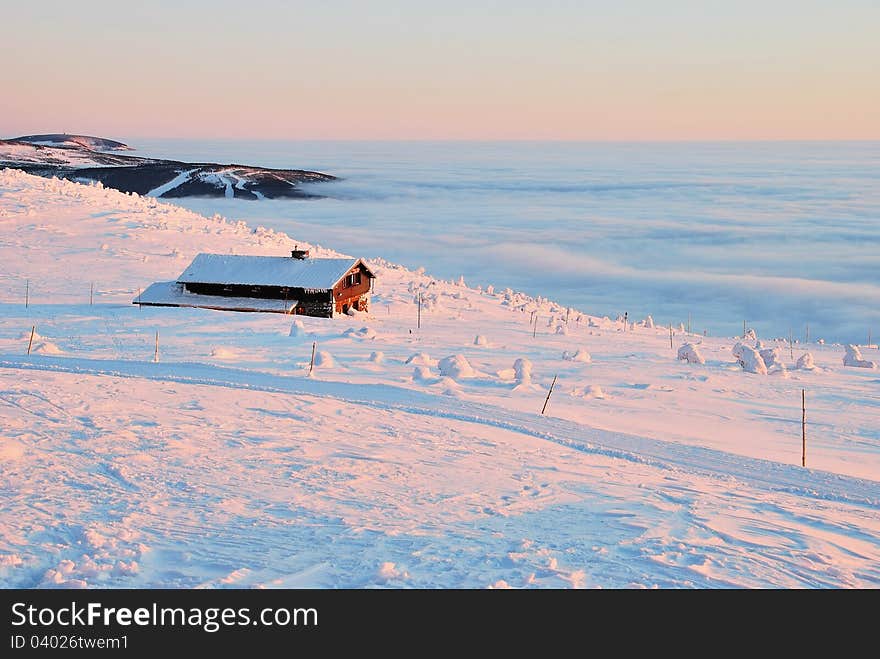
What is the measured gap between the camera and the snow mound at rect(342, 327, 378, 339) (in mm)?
26281

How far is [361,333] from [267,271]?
7039mm

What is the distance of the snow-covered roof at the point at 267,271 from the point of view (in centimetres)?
3156

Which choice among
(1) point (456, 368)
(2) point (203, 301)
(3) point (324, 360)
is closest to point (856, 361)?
(1) point (456, 368)

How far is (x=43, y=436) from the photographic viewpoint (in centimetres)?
1291

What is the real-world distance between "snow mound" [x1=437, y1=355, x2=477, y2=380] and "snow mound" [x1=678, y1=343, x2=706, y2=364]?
24.7 feet

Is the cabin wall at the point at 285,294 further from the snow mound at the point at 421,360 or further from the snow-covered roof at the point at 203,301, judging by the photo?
the snow mound at the point at 421,360

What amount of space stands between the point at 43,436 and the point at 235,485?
3435 mm

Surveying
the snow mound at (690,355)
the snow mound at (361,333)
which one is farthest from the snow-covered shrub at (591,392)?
the snow mound at (361,333)

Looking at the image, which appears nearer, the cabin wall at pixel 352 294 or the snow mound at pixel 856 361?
the snow mound at pixel 856 361

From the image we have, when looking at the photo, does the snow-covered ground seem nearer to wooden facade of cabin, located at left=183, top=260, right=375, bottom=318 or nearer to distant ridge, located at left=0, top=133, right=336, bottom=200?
wooden facade of cabin, located at left=183, top=260, right=375, bottom=318

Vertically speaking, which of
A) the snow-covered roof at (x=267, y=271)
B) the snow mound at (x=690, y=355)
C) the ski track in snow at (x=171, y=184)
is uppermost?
the ski track in snow at (x=171, y=184)

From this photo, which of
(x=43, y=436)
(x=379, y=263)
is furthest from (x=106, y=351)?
(x=379, y=263)

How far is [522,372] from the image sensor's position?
2097 centimetres

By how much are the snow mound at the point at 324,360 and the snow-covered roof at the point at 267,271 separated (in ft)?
33.3
